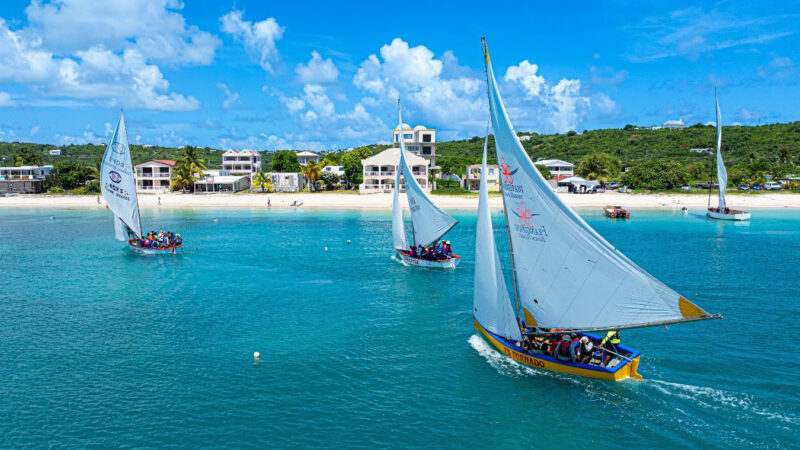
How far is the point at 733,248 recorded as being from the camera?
58.7m

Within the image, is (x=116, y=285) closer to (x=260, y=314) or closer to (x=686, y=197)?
(x=260, y=314)

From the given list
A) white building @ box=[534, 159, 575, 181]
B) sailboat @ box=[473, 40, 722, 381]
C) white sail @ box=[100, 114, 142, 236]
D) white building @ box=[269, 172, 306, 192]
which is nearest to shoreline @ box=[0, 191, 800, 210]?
white building @ box=[269, 172, 306, 192]

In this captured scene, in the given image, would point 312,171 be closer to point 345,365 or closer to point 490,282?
point 345,365

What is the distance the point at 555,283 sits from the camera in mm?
23922

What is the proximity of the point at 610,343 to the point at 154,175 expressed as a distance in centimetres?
13377

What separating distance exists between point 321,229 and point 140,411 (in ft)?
188

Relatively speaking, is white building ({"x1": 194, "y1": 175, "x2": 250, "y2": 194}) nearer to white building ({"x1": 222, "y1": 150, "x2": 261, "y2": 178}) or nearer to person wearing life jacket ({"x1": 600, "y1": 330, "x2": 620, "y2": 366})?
white building ({"x1": 222, "y1": 150, "x2": 261, "y2": 178})

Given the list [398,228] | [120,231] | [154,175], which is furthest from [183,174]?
[398,228]

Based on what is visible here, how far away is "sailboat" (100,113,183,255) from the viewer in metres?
53.1

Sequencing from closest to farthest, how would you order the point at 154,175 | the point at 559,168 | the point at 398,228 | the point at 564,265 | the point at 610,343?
the point at 564,265 < the point at 610,343 < the point at 398,228 < the point at 154,175 < the point at 559,168

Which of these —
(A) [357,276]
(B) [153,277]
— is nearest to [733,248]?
(A) [357,276]

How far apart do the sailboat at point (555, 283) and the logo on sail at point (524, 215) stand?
0.15 ft

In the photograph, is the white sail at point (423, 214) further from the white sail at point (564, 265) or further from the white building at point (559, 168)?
the white building at point (559, 168)

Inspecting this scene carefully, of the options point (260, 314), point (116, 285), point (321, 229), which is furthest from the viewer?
point (321, 229)
